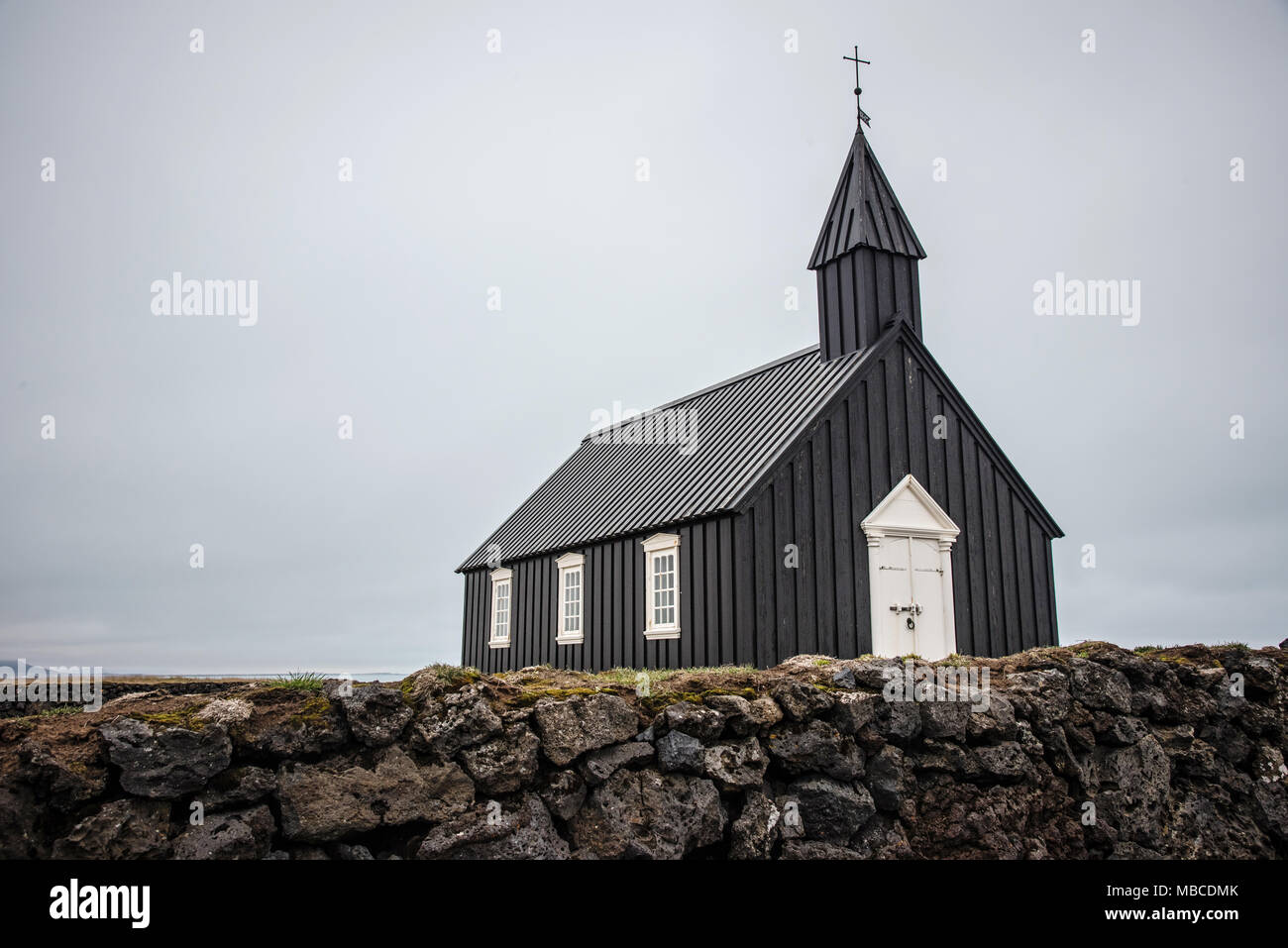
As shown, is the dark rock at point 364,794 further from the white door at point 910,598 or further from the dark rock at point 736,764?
the white door at point 910,598

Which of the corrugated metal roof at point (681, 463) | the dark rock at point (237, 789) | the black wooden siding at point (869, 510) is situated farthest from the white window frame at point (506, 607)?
the dark rock at point (237, 789)

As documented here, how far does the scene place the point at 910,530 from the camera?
18.7 m

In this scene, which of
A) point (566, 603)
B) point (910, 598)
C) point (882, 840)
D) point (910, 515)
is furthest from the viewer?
point (566, 603)

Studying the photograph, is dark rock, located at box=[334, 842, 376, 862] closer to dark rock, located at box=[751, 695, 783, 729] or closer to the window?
dark rock, located at box=[751, 695, 783, 729]

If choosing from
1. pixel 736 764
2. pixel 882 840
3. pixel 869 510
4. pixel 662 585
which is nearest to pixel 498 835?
pixel 736 764

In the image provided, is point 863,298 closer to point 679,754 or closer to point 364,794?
point 679,754

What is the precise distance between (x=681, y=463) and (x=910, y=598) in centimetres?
552

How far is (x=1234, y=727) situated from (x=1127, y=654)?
86.7 inches
